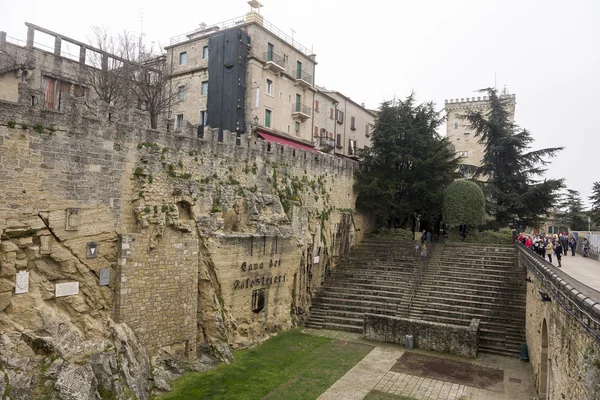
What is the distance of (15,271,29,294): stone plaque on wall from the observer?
11883 mm

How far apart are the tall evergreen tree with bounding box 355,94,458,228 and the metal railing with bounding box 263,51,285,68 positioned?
7825mm

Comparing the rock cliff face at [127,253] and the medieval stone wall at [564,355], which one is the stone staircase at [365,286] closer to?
the rock cliff face at [127,253]

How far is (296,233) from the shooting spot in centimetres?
2175

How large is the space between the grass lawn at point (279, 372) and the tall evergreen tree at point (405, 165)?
512 inches

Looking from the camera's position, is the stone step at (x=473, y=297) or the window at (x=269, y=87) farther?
the window at (x=269, y=87)

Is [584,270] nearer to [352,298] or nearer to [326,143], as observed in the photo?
[352,298]

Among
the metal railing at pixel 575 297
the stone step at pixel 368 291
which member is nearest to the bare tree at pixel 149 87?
the stone step at pixel 368 291

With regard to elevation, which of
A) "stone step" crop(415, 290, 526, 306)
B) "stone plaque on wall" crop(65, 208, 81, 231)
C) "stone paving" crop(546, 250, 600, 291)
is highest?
"stone plaque on wall" crop(65, 208, 81, 231)

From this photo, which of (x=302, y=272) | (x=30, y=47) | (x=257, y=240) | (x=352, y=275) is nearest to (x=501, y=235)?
(x=352, y=275)

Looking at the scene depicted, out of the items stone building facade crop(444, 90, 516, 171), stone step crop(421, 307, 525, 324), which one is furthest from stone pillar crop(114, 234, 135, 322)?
stone building facade crop(444, 90, 516, 171)

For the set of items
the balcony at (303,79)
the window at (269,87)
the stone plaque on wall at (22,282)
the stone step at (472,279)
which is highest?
the balcony at (303,79)

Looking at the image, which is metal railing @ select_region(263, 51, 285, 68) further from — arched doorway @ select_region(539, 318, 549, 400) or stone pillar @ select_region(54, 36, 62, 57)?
arched doorway @ select_region(539, 318, 549, 400)

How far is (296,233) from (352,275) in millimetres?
5274

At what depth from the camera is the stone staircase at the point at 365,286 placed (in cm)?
2148
